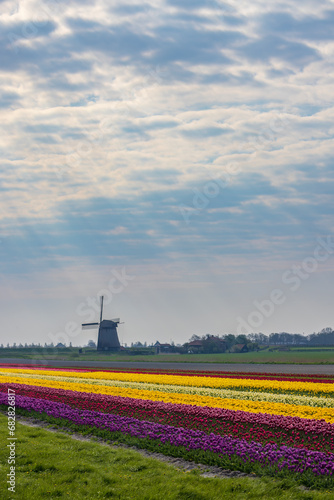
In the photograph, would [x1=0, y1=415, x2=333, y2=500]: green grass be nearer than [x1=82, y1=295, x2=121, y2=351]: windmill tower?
Yes

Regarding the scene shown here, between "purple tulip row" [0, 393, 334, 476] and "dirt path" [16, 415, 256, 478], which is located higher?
"purple tulip row" [0, 393, 334, 476]

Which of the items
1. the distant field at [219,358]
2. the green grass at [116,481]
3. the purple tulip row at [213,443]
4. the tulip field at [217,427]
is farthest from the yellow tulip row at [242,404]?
the distant field at [219,358]

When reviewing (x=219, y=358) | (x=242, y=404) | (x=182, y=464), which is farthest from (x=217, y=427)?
(x=219, y=358)

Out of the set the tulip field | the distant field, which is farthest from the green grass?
the distant field

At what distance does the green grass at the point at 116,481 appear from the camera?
1023 centimetres

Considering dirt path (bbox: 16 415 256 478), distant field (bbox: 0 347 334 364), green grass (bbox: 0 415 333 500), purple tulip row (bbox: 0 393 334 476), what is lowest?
distant field (bbox: 0 347 334 364)

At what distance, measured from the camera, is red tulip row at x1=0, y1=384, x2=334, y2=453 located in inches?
557

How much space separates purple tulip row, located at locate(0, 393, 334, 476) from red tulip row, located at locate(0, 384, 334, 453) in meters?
0.74

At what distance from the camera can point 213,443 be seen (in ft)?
45.6

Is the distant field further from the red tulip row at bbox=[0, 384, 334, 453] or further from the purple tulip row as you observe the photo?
the purple tulip row

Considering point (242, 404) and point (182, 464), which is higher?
point (242, 404)

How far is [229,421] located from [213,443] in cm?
288

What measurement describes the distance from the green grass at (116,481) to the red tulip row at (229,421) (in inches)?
128

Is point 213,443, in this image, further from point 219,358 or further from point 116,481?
point 219,358
